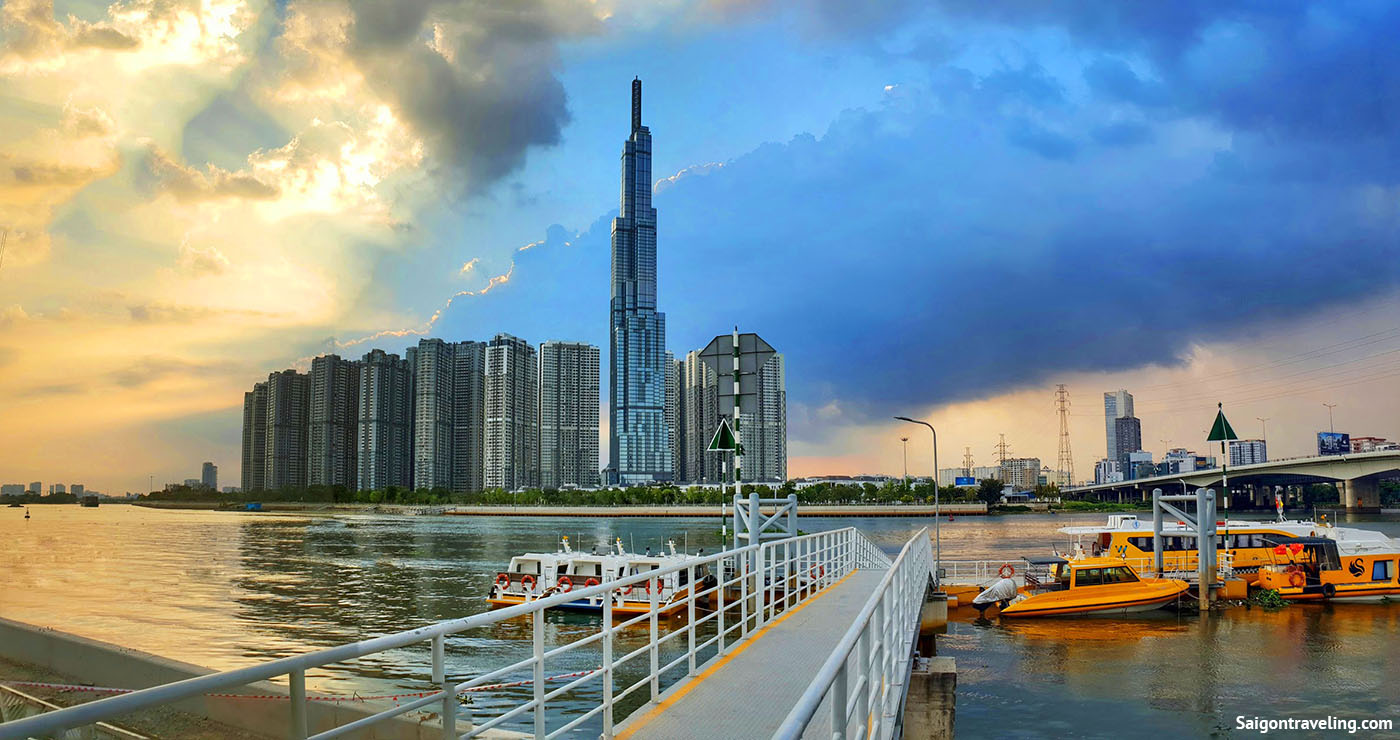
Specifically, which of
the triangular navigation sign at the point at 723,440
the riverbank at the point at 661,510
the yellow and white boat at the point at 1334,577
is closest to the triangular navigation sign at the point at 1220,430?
the yellow and white boat at the point at 1334,577

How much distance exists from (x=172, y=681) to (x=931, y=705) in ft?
35.1

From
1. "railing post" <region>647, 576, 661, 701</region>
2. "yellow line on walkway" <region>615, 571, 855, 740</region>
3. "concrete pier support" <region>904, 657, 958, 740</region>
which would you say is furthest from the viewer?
"concrete pier support" <region>904, 657, 958, 740</region>

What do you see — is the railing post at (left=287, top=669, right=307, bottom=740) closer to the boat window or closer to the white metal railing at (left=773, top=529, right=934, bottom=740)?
the white metal railing at (left=773, top=529, right=934, bottom=740)

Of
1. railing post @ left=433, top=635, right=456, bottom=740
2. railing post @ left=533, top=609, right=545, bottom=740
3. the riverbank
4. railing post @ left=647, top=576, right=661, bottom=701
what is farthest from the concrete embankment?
the riverbank

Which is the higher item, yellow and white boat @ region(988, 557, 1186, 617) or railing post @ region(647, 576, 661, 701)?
railing post @ region(647, 576, 661, 701)

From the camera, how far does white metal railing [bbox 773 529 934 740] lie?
128 inches

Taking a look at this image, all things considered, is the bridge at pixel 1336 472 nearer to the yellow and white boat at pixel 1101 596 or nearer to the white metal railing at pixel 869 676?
the yellow and white boat at pixel 1101 596

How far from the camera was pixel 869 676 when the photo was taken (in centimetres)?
580

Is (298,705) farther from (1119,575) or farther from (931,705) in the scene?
(1119,575)

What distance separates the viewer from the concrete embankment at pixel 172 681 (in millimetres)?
9398

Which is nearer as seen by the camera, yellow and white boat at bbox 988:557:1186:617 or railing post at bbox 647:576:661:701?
railing post at bbox 647:576:661:701

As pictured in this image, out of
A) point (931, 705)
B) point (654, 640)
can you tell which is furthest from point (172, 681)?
point (931, 705)

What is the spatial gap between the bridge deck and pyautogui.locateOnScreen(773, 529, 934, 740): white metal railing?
1.80ft

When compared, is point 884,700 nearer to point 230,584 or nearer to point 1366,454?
point 230,584
